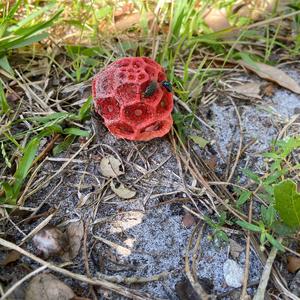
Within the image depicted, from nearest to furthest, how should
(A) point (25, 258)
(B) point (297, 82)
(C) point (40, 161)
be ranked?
(A) point (25, 258) < (C) point (40, 161) < (B) point (297, 82)

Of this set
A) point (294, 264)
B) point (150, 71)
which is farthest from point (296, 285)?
point (150, 71)

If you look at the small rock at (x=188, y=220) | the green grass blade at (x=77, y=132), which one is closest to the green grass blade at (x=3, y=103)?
the green grass blade at (x=77, y=132)

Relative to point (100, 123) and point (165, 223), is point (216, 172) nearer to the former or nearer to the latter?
point (165, 223)

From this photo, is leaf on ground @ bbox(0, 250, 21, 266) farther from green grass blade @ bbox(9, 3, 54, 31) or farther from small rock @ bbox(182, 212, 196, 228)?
green grass blade @ bbox(9, 3, 54, 31)

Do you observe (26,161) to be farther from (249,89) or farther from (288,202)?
(249,89)

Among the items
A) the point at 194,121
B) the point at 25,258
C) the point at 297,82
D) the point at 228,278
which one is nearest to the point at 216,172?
the point at 194,121
